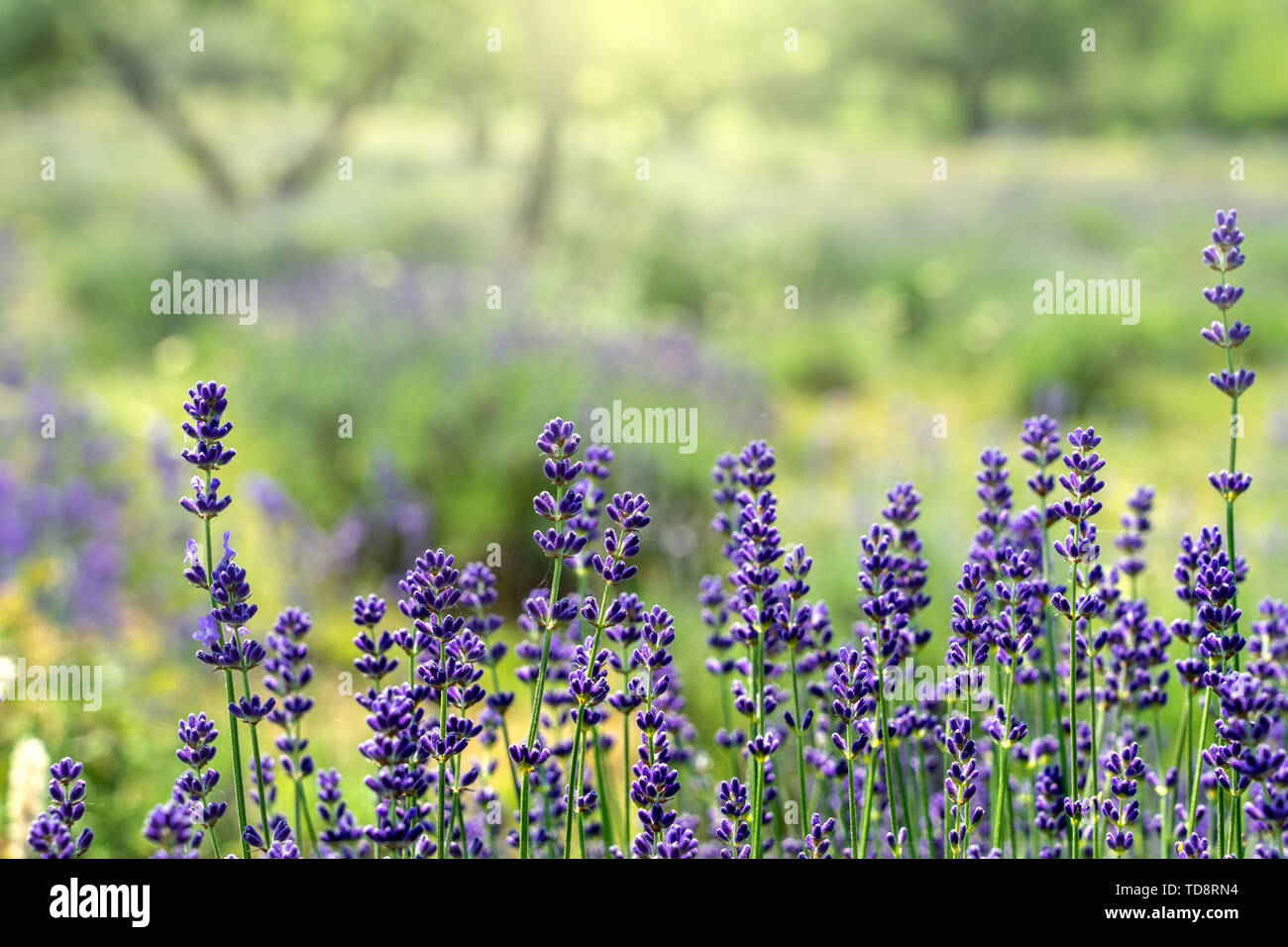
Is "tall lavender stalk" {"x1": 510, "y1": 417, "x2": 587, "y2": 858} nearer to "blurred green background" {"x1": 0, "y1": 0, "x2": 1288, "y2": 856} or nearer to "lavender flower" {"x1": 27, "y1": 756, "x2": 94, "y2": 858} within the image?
"lavender flower" {"x1": 27, "y1": 756, "x2": 94, "y2": 858}

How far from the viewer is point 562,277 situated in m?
9.28

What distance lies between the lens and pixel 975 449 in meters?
6.85

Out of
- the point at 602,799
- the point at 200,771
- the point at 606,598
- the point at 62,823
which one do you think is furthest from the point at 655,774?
the point at 62,823

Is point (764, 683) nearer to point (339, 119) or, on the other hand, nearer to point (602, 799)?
point (602, 799)

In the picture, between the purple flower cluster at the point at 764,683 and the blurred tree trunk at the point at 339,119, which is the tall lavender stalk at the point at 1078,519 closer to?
the purple flower cluster at the point at 764,683

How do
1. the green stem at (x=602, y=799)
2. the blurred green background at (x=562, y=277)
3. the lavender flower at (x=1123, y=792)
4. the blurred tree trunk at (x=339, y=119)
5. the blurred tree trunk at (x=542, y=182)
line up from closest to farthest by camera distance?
the lavender flower at (x=1123, y=792)
the green stem at (x=602, y=799)
the blurred green background at (x=562, y=277)
the blurred tree trunk at (x=542, y=182)
the blurred tree trunk at (x=339, y=119)

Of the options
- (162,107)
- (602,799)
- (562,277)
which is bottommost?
(602,799)

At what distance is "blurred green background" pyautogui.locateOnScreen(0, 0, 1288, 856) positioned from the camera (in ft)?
14.8

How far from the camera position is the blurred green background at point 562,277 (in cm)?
451

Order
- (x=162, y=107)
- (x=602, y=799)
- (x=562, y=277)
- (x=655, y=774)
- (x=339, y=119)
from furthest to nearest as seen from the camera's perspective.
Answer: (x=339, y=119), (x=162, y=107), (x=562, y=277), (x=602, y=799), (x=655, y=774)

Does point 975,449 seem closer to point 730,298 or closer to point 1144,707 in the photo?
point 730,298

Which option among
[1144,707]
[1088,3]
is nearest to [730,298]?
[1144,707]

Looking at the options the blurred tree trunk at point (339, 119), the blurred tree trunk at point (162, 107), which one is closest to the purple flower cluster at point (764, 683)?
the blurred tree trunk at point (339, 119)

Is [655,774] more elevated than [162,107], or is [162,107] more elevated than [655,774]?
[162,107]
